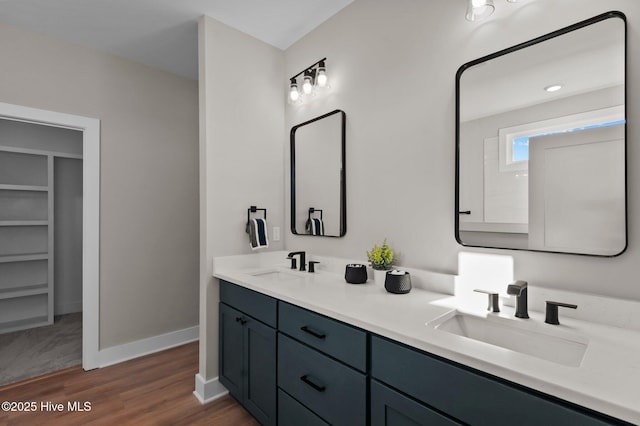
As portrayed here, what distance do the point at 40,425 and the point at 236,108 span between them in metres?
2.34

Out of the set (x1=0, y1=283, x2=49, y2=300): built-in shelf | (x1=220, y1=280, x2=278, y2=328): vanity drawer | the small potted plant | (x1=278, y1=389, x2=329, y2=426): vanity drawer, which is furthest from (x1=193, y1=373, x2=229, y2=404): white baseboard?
(x1=0, y1=283, x2=49, y2=300): built-in shelf

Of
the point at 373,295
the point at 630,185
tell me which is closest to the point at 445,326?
the point at 373,295

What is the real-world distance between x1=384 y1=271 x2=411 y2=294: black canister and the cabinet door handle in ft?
1.81

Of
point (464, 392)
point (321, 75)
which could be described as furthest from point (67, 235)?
point (464, 392)

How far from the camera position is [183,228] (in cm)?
313

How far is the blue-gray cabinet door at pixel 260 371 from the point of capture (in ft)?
5.36

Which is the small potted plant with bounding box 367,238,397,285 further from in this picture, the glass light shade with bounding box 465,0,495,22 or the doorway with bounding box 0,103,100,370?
the doorway with bounding box 0,103,100,370

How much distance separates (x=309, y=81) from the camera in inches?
88.4

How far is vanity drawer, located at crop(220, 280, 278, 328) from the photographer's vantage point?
1.64 metres

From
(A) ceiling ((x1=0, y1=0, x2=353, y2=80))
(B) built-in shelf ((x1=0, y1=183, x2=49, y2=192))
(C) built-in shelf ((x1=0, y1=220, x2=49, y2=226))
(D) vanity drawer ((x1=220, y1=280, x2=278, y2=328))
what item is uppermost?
(A) ceiling ((x1=0, y1=0, x2=353, y2=80))

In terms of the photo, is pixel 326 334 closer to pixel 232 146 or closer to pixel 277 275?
pixel 277 275

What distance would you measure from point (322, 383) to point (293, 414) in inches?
12.4

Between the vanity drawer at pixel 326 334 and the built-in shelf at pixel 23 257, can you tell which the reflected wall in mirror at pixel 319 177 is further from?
the built-in shelf at pixel 23 257

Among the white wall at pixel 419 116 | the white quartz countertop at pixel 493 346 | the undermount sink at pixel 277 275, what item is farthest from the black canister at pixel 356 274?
the undermount sink at pixel 277 275
